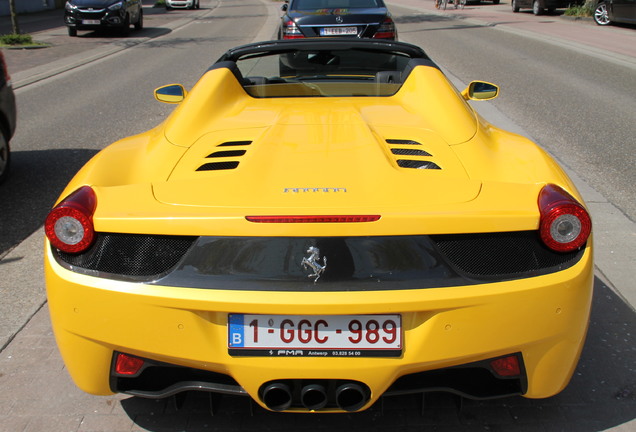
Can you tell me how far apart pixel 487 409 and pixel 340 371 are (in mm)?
854

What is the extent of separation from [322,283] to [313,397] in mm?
383

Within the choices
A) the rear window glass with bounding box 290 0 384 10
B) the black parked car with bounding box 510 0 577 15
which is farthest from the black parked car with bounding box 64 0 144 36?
the black parked car with bounding box 510 0 577 15

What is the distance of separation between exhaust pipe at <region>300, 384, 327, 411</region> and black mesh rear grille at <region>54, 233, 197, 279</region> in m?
0.58

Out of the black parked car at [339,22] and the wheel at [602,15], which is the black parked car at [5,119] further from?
the wheel at [602,15]

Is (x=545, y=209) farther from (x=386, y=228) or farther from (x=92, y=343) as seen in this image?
(x=92, y=343)

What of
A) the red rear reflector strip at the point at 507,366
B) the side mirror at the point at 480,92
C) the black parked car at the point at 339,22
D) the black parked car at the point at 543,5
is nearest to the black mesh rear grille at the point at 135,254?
the red rear reflector strip at the point at 507,366

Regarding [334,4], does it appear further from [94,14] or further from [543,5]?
Answer: [543,5]

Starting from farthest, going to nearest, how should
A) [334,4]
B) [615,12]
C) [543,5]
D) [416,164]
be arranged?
1. [543,5]
2. [615,12]
3. [334,4]
4. [416,164]

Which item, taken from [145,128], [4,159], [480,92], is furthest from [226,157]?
[145,128]

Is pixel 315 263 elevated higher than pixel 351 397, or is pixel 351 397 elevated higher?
pixel 315 263

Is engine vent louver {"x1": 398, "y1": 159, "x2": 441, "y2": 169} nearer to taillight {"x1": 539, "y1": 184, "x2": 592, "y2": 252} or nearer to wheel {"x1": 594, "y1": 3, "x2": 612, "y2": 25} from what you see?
taillight {"x1": 539, "y1": 184, "x2": 592, "y2": 252}

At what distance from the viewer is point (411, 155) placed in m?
2.64

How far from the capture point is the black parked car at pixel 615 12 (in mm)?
21812

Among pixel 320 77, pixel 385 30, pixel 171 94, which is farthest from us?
pixel 385 30
